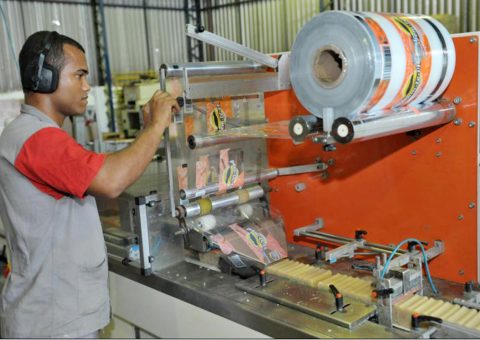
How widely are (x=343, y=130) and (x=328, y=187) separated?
71cm

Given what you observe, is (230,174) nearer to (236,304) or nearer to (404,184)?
(236,304)

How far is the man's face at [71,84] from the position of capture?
1.37 m

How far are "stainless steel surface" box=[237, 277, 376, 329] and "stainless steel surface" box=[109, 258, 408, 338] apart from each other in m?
0.02

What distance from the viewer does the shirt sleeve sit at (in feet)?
3.92

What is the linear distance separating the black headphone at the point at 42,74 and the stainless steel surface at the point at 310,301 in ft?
2.75

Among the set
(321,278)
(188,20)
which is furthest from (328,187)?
(188,20)

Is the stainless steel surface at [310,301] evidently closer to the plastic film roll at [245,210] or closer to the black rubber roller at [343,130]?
the plastic film roll at [245,210]

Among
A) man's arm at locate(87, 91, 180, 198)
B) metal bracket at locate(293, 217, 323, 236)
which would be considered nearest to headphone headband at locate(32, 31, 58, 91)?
man's arm at locate(87, 91, 180, 198)

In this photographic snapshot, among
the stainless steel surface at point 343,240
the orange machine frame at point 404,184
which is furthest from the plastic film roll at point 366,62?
the stainless steel surface at point 343,240

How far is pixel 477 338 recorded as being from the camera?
3.83 feet

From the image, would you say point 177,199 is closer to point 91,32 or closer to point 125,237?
point 125,237

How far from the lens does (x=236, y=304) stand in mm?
1475

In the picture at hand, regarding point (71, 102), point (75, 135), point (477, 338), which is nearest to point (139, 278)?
point (71, 102)

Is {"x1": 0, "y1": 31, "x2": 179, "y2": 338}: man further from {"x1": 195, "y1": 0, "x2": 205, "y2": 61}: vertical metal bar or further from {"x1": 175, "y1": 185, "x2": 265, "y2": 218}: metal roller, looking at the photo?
{"x1": 195, "y1": 0, "x2": 205, "y2": 61}: vertical metal bar
